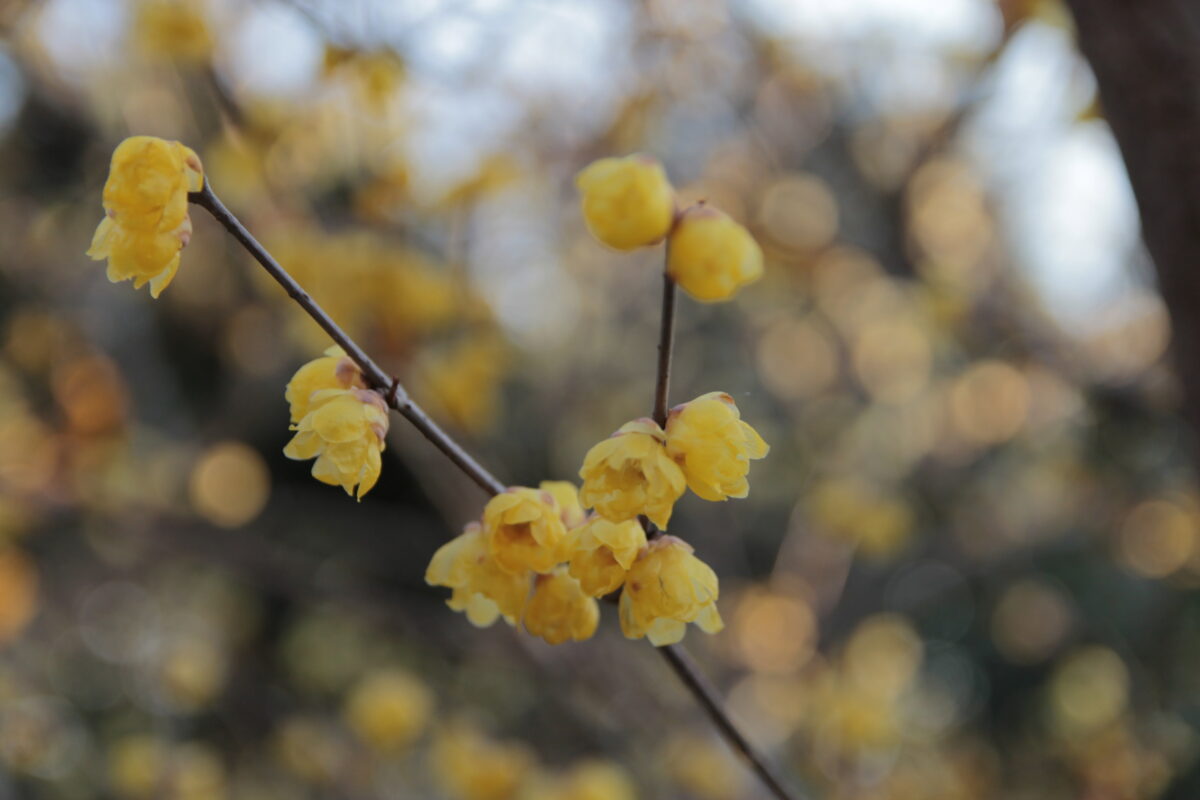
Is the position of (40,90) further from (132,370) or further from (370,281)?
(370,281)

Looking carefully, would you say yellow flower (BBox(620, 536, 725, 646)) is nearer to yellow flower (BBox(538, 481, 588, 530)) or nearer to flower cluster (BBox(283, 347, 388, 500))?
yellow flower (BBox(538, 481, 588, 530))

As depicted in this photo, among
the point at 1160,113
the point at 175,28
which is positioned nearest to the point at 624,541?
the point at 1160,113

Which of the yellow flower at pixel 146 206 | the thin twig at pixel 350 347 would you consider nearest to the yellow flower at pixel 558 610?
the thin twig at pixel 350 347

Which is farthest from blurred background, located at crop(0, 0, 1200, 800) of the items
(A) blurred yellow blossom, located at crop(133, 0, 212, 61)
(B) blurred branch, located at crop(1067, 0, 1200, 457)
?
(B) blurred branch, located at crop(1067, 0, 1200, 457)

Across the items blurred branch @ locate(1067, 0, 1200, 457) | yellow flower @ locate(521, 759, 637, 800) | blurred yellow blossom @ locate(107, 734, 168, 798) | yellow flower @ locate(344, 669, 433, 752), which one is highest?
blurred branch @ locate(1067, 0, 1200, 457)

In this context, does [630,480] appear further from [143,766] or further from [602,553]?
[143,766]
